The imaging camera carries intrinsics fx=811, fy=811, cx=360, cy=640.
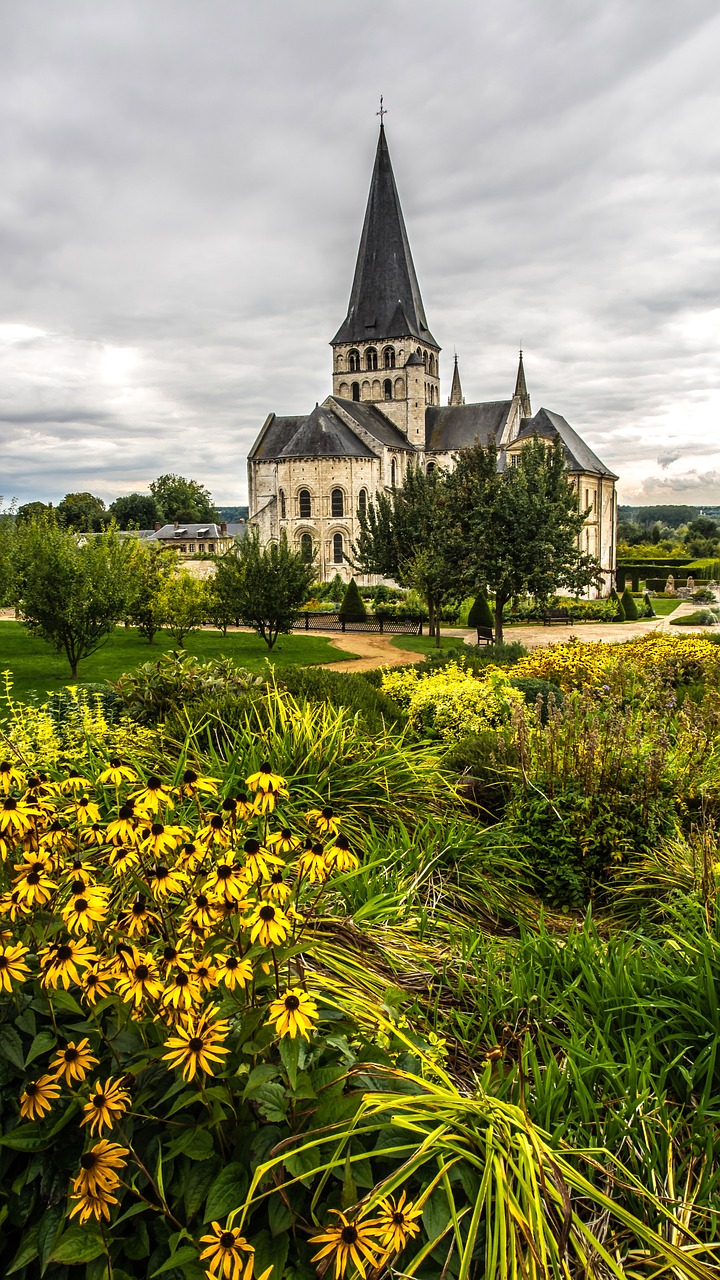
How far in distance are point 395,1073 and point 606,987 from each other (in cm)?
124

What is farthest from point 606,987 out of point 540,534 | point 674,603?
point 674,603

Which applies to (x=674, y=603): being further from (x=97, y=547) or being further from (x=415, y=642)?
(x=97, y=547)

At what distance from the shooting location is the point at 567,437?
46781 mm

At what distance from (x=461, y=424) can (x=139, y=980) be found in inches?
2209

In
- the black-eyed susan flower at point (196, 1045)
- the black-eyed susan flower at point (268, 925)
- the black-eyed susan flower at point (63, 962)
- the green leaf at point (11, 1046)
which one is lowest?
the green leaf at point (11, 1046)

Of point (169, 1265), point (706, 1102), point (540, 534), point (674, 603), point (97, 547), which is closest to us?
point (169, 1265)

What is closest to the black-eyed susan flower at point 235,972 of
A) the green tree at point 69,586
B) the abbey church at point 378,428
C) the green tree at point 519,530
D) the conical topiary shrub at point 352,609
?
the green tree at point 69,586

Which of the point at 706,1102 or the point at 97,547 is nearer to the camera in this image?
the point at 706,1102

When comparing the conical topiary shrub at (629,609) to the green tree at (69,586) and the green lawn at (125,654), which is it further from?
the green tree at (69,586)

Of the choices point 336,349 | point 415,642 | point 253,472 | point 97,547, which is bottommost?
point 415,642

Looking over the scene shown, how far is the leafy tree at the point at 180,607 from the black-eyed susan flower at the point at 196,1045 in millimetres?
19531

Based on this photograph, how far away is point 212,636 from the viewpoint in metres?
26.1

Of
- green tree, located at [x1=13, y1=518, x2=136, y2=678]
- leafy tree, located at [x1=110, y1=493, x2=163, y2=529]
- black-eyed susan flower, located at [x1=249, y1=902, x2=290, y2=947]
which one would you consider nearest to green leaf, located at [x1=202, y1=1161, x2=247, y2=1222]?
black-eyed susan flower, located at [x1=249, y1=902, x2=290, y2=947]

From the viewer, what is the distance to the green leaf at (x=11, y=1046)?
1830 mm
